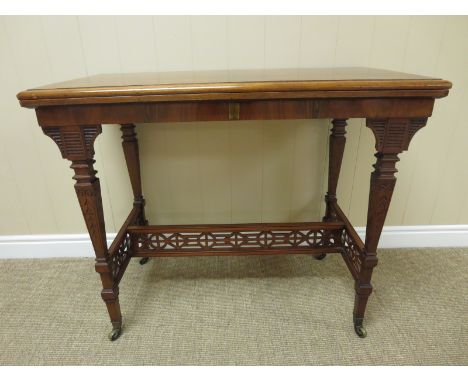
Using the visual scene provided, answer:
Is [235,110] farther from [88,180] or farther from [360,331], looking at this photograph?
[360,331]

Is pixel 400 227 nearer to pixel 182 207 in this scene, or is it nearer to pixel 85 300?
pixel 182 207

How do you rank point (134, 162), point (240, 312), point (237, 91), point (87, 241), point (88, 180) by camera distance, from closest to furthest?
point (237, 91), point (88, 180), point (240, 312), point (134, 162), point (87, 241)

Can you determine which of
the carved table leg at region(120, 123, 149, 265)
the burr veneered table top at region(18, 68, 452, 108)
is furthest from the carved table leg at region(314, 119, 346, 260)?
the carved table leg at region(120, 123, 149, 265)

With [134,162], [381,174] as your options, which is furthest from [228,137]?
[381,174]

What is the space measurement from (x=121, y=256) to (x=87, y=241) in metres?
0.49

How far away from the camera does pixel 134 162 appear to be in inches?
52.2

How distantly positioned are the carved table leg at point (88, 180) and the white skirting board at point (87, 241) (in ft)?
1.91

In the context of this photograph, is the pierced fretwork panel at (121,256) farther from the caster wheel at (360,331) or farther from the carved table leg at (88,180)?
the caster wheel at (360,331)

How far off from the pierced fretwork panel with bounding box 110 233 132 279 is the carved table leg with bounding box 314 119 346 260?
86cm

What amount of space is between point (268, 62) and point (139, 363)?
1.18 metres

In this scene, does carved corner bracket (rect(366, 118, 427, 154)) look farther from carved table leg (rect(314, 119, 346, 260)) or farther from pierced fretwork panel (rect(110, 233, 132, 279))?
pierced fretwork panel (rect(110, 233, 132, 279))

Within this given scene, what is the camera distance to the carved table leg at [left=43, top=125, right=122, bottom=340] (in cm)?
85

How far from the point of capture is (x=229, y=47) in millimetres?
1250
